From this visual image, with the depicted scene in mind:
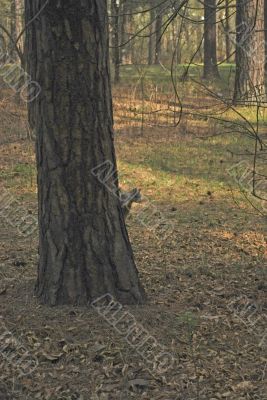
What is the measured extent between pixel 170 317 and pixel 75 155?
54.6 inches

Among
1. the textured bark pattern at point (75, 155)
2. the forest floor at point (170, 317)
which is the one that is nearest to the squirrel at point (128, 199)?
the forest floor at point (170, 317)

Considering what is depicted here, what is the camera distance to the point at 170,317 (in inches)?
162

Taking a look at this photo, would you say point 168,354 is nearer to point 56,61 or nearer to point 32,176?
point 56,61

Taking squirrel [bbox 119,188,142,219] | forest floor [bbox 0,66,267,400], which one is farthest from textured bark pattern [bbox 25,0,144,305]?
squirrel [bbox 119,188,142,219]

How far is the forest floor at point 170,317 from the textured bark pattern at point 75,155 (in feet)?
0.89

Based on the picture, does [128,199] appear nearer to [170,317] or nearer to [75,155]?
[170,317]

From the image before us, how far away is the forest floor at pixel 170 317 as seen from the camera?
11.1 ft

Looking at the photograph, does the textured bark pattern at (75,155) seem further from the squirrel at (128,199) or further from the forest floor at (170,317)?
the squirrel at (128,199)

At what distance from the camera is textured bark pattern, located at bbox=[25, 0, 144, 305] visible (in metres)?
3.75

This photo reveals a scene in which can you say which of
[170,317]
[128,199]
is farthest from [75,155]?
[128,199]

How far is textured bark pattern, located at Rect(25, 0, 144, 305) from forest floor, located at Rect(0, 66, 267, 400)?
10.7 inches

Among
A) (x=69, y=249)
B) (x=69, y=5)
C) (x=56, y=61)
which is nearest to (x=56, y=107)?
(x=56, y=61)

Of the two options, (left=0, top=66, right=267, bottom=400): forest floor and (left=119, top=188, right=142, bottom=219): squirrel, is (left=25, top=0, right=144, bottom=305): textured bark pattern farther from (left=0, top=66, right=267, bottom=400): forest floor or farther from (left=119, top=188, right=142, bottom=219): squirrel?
(left=119, top=188, right=142, bottom=219): squirrel

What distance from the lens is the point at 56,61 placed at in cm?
376
